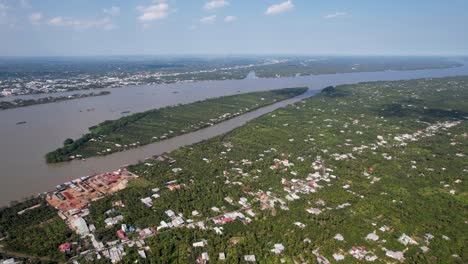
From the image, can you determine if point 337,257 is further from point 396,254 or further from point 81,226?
point 81,226

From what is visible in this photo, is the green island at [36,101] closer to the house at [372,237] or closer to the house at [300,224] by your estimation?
the house at [300,224]

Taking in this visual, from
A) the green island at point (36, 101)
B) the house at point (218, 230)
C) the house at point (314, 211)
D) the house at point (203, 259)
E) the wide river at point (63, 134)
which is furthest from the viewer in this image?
the green island at point (36, 101)

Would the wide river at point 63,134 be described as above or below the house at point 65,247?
above

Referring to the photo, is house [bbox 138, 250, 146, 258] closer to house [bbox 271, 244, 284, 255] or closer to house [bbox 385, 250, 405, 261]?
house [bbox 271, 244, 284, 255]

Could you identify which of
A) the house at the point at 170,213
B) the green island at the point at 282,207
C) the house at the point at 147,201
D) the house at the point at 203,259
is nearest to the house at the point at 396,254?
the green island at the point at 282,207

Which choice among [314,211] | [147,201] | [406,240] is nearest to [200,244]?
[147,201]

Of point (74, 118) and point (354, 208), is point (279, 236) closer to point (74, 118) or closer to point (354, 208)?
point (354, 208)
